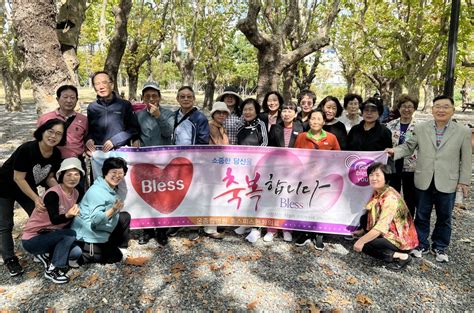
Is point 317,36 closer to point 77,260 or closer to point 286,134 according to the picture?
point 286,134

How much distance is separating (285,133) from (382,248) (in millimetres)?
1893

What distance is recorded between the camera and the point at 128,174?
14.2 ft

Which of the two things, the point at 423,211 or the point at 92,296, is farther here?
the point at 423,211

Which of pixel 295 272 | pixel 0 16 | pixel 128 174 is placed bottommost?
pixel 295 272

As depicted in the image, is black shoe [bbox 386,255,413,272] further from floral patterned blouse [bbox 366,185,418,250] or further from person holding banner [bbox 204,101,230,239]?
person holding banner [bbox 204,101,230,239]

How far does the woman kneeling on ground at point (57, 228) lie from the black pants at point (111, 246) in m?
0.14

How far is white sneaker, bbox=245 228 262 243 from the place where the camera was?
451cm

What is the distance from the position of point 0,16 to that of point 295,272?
19392mm

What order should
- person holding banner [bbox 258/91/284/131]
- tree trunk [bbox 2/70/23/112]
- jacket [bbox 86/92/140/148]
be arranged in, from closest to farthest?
1. jacket [bbox 86/92/140/148]
2. person holding banner [bbox 258/91/284/131]
3. tree trunk [bbox 2/70/23/112]

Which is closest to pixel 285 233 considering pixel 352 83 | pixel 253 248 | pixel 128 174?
pixel 253 248

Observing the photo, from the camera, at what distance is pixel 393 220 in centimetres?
391

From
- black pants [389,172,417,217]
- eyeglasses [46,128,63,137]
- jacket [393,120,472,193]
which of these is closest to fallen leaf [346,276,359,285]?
jacket [393,120,472,193]

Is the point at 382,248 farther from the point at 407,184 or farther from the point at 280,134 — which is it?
the point at 280,134

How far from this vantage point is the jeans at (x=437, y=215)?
157 inches
